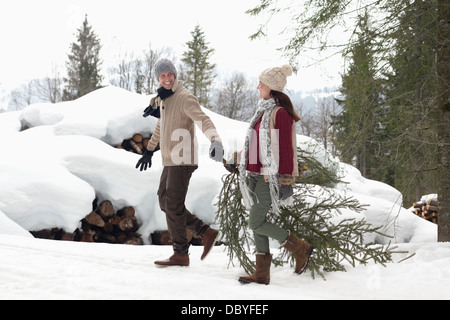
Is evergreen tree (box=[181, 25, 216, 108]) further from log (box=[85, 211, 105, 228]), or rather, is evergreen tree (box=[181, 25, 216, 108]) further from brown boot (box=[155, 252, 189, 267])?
brown boot (box=[155, 252, 189, 267])

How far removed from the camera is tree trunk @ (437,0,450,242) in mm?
4148

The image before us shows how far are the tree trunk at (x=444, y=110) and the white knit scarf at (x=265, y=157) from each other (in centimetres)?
230

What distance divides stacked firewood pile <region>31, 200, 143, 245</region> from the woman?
13.1 ft

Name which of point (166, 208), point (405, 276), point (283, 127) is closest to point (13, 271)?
point (166, 208)

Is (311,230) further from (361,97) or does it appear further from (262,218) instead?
(361,97)

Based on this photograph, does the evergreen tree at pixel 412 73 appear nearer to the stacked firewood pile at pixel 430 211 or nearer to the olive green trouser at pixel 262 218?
the olive green trouser at pixel 262 218

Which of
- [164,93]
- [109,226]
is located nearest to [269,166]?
[164,93]

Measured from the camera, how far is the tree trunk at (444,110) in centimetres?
415

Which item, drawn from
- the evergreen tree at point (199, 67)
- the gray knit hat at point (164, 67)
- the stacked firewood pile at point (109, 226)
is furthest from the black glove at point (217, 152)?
the evergreen tree at point (199, 67)

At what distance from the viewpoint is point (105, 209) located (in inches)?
253

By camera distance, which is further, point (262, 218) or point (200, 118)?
point (200, 118)

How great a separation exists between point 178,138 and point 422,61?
3713mm

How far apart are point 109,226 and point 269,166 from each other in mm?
4492

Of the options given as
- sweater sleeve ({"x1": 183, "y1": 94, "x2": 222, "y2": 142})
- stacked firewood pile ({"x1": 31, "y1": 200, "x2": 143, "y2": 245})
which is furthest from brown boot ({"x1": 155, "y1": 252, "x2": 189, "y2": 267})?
stacked firewood pile ({"x1": 31, "y1": 200, "x2": 143, "y2": 245})
